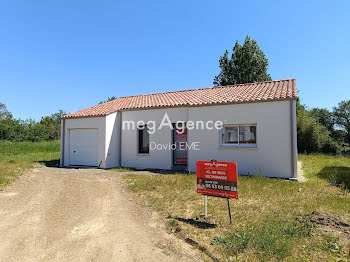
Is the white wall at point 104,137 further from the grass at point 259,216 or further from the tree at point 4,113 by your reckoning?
the tree at point 4,113

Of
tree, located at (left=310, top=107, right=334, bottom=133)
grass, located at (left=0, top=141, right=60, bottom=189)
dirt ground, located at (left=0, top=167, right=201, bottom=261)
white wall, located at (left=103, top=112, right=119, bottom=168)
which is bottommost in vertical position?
dirt ground, located at (left=0, top=167, right=201, bottom=261)

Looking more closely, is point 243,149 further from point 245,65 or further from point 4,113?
point 4,113

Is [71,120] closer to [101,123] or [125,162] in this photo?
[101,123]

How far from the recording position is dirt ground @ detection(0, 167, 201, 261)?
11.2ft

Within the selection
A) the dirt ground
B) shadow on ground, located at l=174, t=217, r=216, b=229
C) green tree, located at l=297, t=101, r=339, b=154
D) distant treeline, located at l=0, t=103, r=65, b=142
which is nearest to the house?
the dirt ground

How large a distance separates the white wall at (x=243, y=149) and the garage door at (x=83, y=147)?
8.29 feet

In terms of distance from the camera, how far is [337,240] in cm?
373

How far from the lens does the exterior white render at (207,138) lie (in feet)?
30.8

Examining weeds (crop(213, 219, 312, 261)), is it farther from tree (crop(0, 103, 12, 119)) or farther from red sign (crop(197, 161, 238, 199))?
tree (crop(0, 103, 12, 119))

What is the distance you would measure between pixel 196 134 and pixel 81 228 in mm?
7610

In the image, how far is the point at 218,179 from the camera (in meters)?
4.89

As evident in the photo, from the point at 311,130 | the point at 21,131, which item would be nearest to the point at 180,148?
the point at 311,130

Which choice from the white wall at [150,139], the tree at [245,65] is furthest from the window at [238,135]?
the tree at [245,65]

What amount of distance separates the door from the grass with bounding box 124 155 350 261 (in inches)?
141
